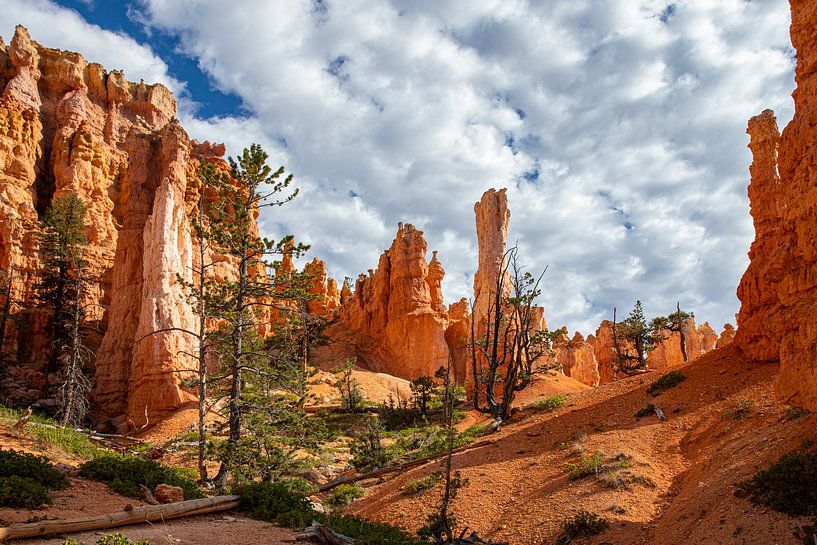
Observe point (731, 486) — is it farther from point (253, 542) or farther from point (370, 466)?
point (370, 466)

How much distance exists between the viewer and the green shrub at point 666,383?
19312mm

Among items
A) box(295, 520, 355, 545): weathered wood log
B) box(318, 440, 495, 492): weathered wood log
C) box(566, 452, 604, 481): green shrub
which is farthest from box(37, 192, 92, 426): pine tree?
box(566, 452, 604, 481): green shrub

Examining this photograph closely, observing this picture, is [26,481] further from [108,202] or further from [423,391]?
[108,202]

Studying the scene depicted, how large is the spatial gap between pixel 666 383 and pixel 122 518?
61.1 ft

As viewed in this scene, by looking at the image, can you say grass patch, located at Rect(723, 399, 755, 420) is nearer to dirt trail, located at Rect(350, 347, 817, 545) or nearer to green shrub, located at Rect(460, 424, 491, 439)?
dirt trail, located at Rect(350, 347, 817, 545)

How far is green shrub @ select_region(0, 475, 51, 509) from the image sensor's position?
26.5ft

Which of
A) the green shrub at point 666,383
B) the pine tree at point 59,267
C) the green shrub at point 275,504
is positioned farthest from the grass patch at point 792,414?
the pine tree at point 59,267

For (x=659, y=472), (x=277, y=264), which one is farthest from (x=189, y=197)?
(x=659, y=472)

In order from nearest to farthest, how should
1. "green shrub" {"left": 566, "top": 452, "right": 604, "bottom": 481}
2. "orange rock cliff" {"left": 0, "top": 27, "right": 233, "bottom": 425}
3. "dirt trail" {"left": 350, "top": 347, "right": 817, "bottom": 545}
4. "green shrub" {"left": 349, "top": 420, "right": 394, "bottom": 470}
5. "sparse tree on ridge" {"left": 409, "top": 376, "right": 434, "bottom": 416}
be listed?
"dirt trail" {"left": 350, "top": 347, "right": 817, "bottom": 545} < "green shrub" {"left": 566, "top": 452, "right": 604, "bottom": 481} < "green shrub" {"left": 349, "top": 420, "right": 394, "bottom": 470} < "orange rock cliff" {"left": 0, "top": 27, "right": 233, "bottom": 425} < "sparse tree on ridge" {"left": 409, "top": 376, "right": 434, "bottom": 416}

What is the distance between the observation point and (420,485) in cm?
1473

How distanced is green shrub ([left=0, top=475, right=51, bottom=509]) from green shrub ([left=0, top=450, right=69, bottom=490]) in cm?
69

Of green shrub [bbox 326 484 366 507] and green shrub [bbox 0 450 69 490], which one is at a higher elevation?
green shrub [bbox 0 450 69 490]

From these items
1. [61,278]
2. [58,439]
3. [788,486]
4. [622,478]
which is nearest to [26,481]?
[58,439]

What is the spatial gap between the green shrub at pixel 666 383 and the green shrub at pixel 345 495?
1157 cm
